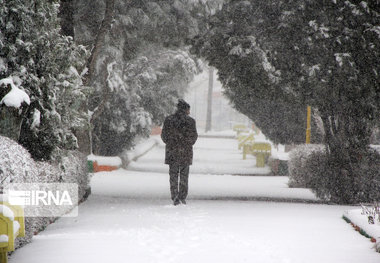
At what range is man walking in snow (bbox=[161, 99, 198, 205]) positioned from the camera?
11492 mm

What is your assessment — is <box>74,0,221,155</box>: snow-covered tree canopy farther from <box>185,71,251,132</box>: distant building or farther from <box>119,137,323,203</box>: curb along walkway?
<box>185,71,251,132</box>: distant building

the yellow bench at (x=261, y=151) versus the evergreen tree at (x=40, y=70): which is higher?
the evergreen tree at (x=40, y=70)

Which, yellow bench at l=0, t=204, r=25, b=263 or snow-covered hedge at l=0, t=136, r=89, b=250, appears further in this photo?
snow-covered hedge at l=0, t=136, r=89, b=250

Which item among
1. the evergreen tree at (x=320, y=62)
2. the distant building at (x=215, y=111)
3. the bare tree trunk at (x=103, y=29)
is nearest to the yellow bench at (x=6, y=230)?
the evergreen tree at (x=320, y=62)

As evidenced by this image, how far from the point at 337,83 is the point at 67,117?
5.09 metres

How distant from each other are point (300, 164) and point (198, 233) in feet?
26.1

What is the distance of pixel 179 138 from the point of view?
38.1ft

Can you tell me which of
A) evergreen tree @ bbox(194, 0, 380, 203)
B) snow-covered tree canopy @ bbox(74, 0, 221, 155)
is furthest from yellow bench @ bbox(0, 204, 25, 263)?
snow-covered tree canopy @ bbox(74, 0, 221, 155)

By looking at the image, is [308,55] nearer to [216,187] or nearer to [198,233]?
[198,233]

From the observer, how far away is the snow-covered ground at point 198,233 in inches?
271

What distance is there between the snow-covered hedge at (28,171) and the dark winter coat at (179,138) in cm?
204

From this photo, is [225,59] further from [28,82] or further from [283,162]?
[283,162]

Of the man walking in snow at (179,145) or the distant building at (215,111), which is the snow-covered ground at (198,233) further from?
the distant building at (215,111)

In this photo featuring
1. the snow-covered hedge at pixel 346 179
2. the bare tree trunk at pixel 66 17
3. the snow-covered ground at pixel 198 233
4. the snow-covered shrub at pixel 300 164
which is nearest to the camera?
the snow-covered ground at pixel 198 233
